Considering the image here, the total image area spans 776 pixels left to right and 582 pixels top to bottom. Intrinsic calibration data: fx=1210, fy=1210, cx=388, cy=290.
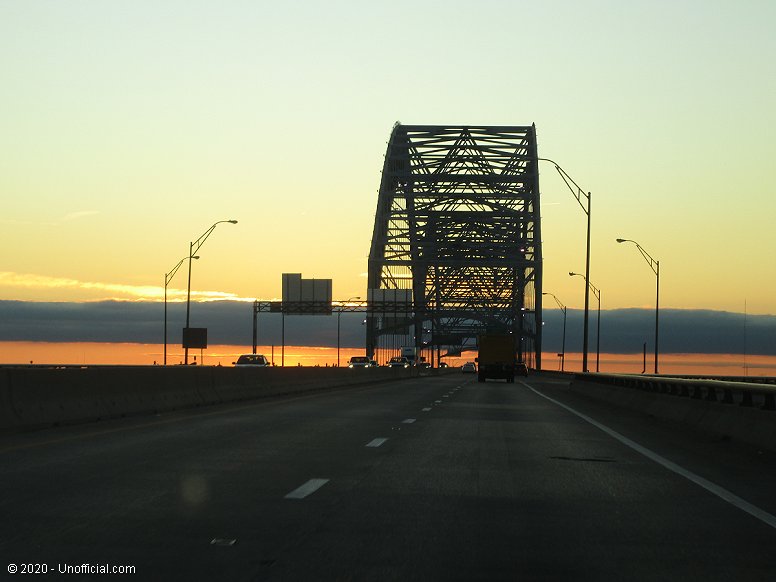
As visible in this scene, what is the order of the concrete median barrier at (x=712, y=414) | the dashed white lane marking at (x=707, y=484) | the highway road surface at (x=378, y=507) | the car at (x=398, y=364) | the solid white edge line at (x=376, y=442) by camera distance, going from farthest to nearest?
the car at (x=398, y=364)
the concrete median barrier at (x=712, y=414)
the solid white edge line at (x=376, y=442)
the dashed white lane marking at (x=707, y=484)
the highway road surface at (x=378, y=507)

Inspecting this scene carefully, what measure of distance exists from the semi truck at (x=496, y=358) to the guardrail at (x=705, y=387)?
33767 millimetres

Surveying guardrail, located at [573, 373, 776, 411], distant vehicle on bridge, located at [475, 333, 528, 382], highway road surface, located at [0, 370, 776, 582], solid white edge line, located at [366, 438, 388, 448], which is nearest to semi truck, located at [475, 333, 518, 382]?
distant vehicle on bridge, located at [475, 333, 528, 382]

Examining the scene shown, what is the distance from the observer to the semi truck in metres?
82.1

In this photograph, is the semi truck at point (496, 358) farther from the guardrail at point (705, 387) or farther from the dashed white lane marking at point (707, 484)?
the dashed white lane marking at point (707, 484)

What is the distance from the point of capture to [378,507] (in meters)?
10.2

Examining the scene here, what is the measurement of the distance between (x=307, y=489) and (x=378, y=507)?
1298 mm

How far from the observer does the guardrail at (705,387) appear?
19209mm

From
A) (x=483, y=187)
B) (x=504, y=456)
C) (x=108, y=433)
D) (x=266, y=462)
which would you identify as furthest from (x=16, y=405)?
(x=483, y=187)

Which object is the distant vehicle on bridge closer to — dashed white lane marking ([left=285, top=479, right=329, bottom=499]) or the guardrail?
the guardrail

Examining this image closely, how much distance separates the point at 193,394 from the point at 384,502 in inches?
758

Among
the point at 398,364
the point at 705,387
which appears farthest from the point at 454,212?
the point at 705,387

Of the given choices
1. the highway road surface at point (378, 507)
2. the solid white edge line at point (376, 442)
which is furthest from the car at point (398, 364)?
the highway road surface at point (378, 507)

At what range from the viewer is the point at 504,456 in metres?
15.6

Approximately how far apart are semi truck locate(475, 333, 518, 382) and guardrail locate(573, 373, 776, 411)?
33.8 metres
